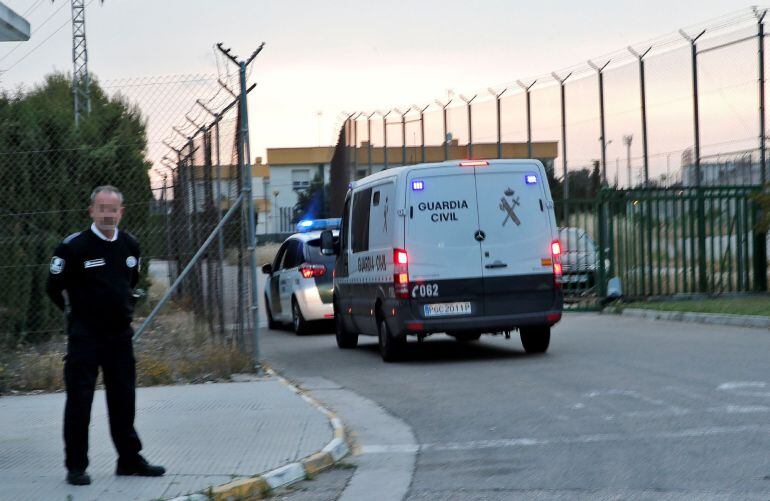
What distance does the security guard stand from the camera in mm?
7188

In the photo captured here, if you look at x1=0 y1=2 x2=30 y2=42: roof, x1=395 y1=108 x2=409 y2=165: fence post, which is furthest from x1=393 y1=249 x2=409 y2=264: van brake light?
x1=395 y1=108 x2=409 y2=165: fence post

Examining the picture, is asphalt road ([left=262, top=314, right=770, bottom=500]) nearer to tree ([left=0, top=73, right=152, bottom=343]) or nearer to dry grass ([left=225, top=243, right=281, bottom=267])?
tree ([left=0, top=73, right=152, bottom=343])

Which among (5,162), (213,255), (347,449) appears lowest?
(347,449)

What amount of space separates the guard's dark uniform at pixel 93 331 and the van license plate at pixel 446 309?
6.96 m

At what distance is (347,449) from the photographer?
8.66 meters

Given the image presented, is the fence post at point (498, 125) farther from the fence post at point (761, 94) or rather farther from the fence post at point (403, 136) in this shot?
the fence post at point (761, 94)

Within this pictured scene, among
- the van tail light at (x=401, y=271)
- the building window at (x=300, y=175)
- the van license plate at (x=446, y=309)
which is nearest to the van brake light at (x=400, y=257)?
the van tail light at (x=401, y=271)

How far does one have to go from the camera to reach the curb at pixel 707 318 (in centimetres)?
→ 1772

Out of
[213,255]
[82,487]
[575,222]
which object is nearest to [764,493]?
[82,487]

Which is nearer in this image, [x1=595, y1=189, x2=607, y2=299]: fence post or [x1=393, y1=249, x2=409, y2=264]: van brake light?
[x1=393, y1=249, x2=409, y2=264]: van brake light

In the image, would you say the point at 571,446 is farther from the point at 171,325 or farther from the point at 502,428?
the point at 171,325

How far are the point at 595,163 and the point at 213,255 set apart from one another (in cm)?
1570

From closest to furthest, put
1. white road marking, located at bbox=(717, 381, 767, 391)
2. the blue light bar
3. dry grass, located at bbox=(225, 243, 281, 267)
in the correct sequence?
white road marking, located at bbox=(717, 381, 767, 391)
the blue light bar
dry grass, located at bbox=(225, 243, 281, 267)

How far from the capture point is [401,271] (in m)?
14.0
